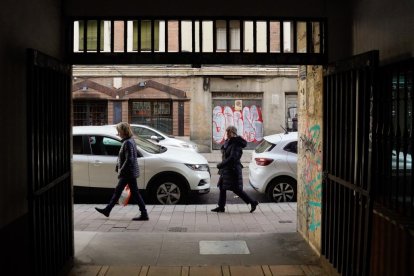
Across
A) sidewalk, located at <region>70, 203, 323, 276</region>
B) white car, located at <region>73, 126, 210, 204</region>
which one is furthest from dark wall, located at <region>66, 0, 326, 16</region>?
white car, located at <region>73, 126, 210, 204</region>

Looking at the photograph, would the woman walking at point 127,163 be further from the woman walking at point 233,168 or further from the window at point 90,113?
the window at point 90,113

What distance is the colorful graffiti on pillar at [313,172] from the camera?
6645mm

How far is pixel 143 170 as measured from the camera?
10.6 metres

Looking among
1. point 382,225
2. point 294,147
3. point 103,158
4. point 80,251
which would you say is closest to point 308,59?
point 382,225

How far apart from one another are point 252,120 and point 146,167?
1411 cm

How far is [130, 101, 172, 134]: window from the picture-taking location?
79.3 feet

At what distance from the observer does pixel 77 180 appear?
1080 cm

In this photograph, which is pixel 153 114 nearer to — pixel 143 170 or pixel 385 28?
pixel 143 170

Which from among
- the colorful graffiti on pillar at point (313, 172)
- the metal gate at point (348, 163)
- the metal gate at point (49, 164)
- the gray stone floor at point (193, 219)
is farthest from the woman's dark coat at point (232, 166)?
the metal gate at point (49, 164)

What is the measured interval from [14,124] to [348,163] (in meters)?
3.20

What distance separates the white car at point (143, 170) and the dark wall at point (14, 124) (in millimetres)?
5856

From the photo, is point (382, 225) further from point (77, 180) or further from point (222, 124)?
point (222, 124)

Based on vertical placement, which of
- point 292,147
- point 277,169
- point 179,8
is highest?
point 179,8

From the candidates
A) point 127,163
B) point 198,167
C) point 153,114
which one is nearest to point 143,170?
point 198,167
